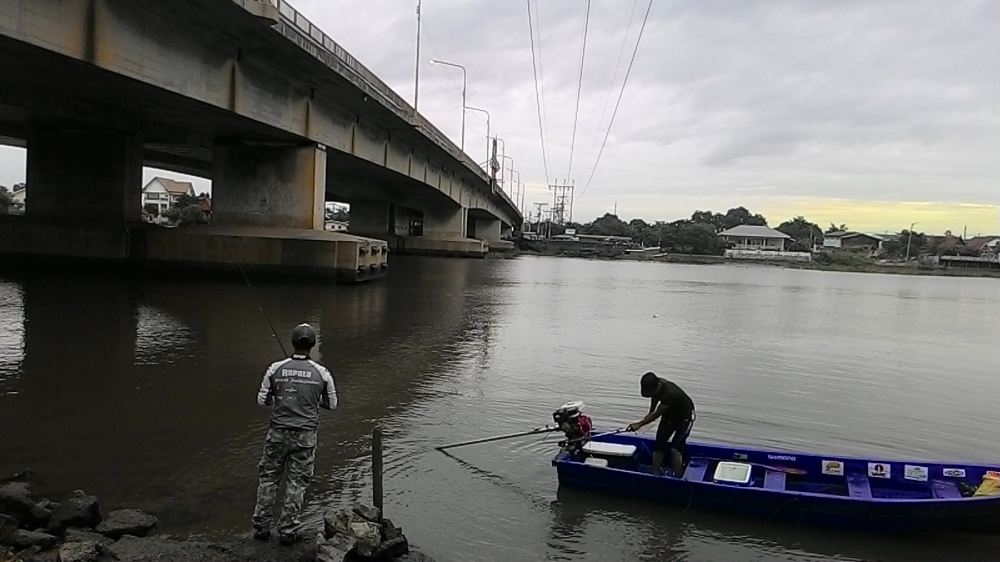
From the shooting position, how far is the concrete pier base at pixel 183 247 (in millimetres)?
31250

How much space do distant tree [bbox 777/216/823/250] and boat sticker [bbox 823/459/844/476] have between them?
156 m

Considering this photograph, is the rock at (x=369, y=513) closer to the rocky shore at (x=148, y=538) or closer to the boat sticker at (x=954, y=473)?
the rocky shore at (x=148, y=538)

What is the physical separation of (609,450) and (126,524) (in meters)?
5.30

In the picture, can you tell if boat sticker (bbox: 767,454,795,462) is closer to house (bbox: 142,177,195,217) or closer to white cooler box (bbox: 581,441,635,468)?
white cooler box (bbox: 581,441,635,468)

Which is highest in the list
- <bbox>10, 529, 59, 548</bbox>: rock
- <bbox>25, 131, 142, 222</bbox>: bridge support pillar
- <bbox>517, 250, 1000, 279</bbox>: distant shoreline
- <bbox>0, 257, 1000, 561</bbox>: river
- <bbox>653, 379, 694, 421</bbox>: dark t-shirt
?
<bbox>25, 131, 142, 222</bbox>: bridge support pillar

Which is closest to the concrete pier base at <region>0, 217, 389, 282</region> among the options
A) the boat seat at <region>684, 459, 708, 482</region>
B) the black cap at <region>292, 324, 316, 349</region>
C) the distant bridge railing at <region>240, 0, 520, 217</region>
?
the distant bridge railing at <region>240, 0, 520, 217</region>

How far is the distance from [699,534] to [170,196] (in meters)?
155

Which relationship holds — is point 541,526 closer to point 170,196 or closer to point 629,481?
point 629,481

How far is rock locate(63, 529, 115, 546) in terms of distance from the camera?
6.37m

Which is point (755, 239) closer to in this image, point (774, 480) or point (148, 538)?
point (774, 480)

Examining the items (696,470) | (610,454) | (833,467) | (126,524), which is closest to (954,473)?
(833,467)

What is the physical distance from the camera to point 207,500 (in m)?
8.05

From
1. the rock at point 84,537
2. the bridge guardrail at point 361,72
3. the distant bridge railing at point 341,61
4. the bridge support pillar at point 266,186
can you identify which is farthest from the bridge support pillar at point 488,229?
the rock at point 84,537

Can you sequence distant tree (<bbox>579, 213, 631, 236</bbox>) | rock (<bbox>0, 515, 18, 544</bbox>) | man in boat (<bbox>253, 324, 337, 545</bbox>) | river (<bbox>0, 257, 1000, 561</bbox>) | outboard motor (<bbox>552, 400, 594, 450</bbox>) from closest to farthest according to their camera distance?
rock (<bbox>0, 515, 18, 544</bbox>), man in boat (<bbox>253, 324, 337, 545</bbox>), river (<bbox>0, 257, 1000, 561</bbox>), outboard motor (<bbox>552, 400, 594, 450</bbox>), distant tree (<bbox>579, 213, 631, 236</bbox>)
